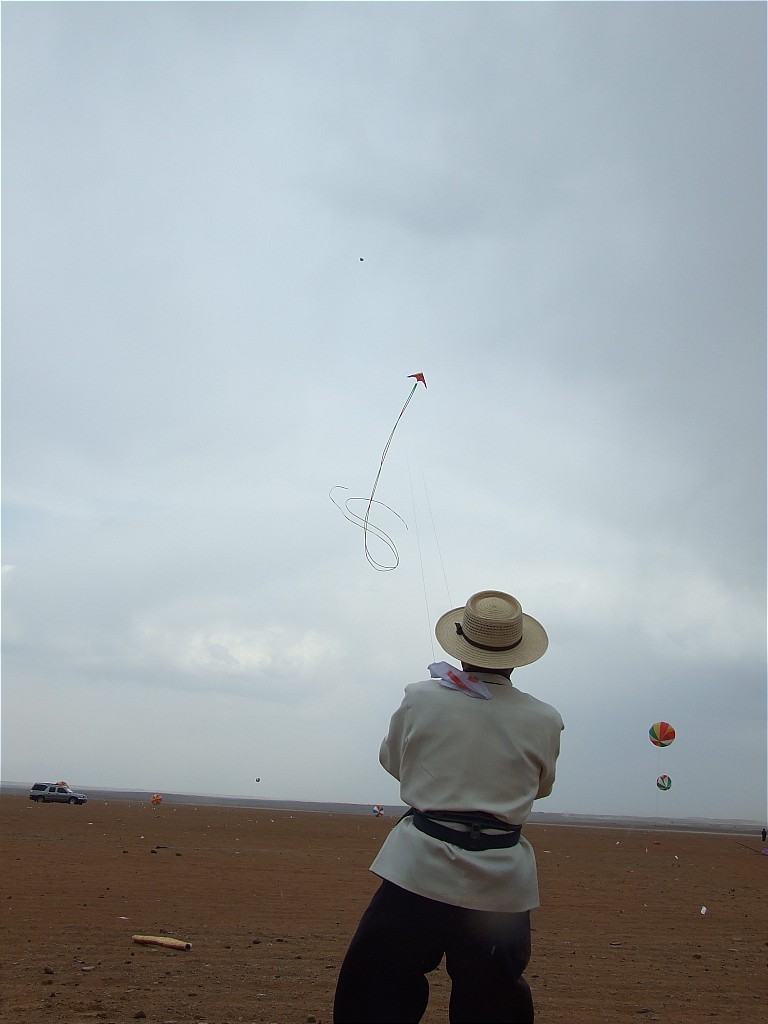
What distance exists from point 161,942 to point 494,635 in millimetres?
5613

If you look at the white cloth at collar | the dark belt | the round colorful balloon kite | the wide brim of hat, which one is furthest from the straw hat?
the round colorful balloon kite

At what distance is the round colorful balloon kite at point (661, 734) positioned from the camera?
94.3ft

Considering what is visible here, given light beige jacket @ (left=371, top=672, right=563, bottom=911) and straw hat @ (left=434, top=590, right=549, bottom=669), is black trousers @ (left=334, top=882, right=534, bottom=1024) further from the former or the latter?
straw hat @ (left=434, top=590, right=549, bottom=669)

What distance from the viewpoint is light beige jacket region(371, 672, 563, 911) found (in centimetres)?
280

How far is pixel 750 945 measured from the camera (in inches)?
350

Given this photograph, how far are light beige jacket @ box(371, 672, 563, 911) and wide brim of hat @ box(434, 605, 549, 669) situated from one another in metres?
0.16

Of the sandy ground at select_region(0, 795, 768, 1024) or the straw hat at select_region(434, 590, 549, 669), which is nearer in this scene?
the straw hat at select_region(434, 590, 549, 669)

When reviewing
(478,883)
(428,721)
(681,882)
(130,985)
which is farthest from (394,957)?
(681,882)

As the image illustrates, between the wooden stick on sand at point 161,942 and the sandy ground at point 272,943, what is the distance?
135 mm

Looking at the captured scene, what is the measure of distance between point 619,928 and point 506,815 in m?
8.29

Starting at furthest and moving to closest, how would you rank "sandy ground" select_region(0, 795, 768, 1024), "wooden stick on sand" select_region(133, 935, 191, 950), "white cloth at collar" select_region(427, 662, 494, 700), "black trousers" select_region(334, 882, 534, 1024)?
"wooden stick on sand" select_region(133, 935, 191, 950), "sandy ground" select_region(0, 795, 768, 1024), "white cloth at collar" select_region(427, 662, 494, 700), "black trousers" select_region(334, 882, 534, 1024)

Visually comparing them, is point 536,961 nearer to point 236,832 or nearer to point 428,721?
point 428,721

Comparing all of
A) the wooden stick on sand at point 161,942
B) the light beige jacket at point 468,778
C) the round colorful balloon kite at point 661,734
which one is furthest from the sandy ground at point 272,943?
the round colorful balloon kite at point 661,734

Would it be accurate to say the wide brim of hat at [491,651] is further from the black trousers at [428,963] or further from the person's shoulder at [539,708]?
the black trousers at [428,963]
